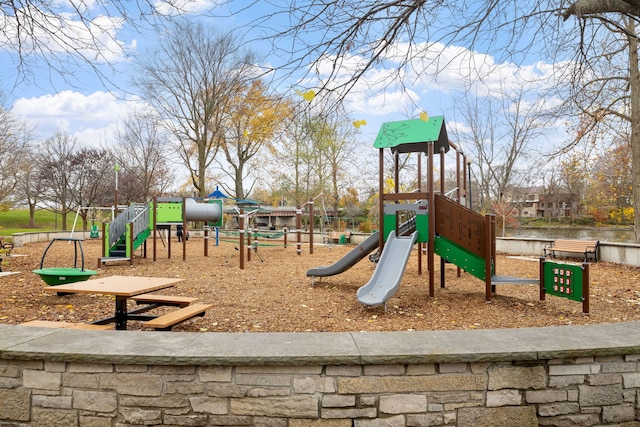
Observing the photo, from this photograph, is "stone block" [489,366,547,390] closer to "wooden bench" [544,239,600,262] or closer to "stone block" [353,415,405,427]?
"stone block" [353,415,405,427]

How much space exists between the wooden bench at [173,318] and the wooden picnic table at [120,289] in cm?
31

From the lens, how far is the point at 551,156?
11297 millimetres

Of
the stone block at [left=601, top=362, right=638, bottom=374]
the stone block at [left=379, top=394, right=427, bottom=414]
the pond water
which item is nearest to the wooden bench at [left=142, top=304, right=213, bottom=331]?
the stone block at [left=379, top=394, right=427, bottom=414]

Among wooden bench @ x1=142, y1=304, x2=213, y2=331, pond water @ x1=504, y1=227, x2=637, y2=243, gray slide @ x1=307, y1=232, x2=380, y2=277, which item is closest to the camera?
wooden bench @ x1=142, y1=304, x2=213, y2=331

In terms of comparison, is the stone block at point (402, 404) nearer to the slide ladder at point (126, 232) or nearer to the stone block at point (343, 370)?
the stone block at point (343, 370)

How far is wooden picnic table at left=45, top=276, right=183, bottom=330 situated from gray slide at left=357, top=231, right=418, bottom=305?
8.88ft

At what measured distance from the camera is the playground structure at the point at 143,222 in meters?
11.8

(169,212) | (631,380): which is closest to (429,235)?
(631,380)

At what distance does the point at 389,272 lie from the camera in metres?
6.86

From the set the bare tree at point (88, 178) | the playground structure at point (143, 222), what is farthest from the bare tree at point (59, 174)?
the playground structure at point (143, 222)

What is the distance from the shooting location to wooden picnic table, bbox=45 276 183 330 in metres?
4.05

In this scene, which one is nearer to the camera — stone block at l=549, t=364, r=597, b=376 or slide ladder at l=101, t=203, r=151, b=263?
stone block at l=549, t=364, r=597, b=376

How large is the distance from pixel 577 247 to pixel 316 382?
12419 mm

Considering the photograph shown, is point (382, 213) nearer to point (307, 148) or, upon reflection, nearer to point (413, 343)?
point (413, 343)
